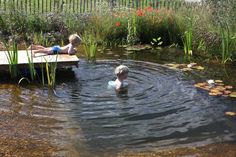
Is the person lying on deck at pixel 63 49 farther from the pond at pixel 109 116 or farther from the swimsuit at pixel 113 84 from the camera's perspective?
the swimsuit at pixel 113 84

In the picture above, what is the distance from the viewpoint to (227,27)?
11391 mm

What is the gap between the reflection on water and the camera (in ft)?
21.1

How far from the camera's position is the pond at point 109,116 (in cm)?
629

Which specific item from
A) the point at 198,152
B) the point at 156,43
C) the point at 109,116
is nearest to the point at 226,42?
the point at 156,43

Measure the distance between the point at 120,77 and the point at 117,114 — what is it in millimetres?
1495

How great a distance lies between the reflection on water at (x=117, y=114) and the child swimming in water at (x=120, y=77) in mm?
162

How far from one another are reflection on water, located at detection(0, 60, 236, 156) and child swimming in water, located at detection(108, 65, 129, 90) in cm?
16

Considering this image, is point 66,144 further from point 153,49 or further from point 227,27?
point 153,49

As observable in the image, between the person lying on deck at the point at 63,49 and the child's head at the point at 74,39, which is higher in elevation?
the child's head at the point at 74,39

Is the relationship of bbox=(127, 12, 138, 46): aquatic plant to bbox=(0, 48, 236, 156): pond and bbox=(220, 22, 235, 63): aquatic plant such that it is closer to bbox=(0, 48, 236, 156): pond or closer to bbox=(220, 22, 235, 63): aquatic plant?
bbox=(220, 22, 235, 63): aquatic plant

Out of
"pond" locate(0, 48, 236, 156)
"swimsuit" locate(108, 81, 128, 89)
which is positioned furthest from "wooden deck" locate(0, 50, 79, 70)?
"swimsuit" locate(108, 81, 128, 89)

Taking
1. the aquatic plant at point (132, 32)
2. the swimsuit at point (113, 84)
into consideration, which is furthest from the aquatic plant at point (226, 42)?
the swimsuit at point (113, 84)

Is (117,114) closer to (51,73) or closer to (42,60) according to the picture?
(51,73)

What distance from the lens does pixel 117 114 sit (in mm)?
7441
